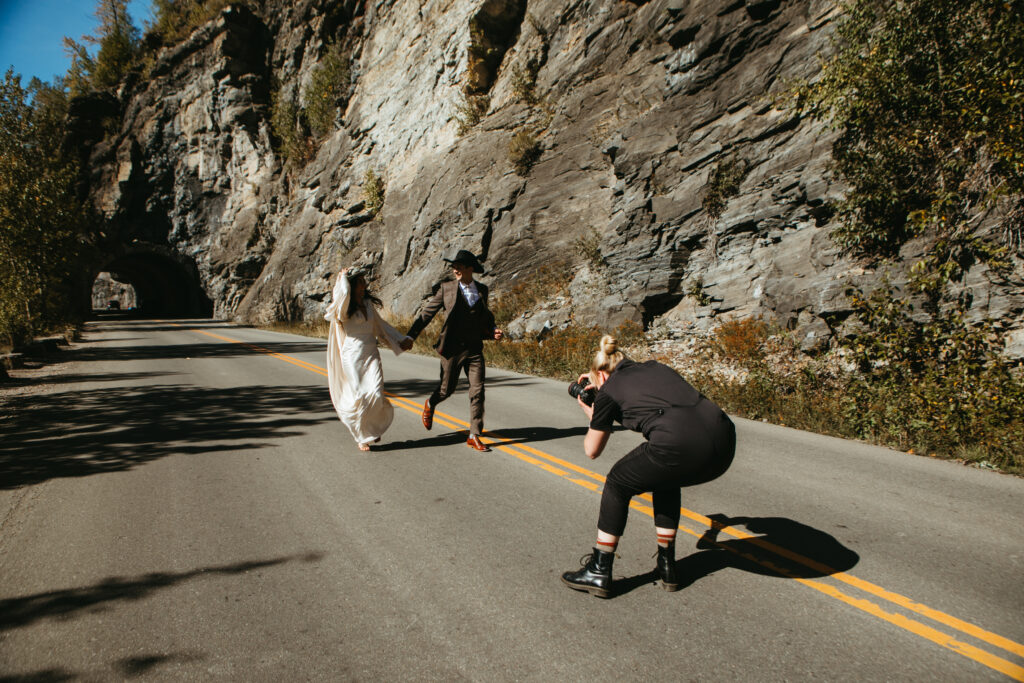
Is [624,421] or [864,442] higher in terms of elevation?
[624,421]

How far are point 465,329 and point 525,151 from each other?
61.0 feet

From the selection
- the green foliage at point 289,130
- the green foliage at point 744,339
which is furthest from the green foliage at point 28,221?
the green foliage at point 289,130

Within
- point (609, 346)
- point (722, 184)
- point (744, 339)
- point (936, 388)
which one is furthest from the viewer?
point (722, 184)

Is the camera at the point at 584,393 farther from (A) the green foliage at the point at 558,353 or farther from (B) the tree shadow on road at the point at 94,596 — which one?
(A) the green foliage at the point at 558,353

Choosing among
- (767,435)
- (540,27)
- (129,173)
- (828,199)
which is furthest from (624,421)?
(129,173)

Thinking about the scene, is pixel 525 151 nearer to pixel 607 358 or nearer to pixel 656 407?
pixel 607 358

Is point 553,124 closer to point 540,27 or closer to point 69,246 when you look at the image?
point 540,27

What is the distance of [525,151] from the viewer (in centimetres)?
2436

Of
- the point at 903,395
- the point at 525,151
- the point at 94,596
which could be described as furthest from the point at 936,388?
the point at 525,151

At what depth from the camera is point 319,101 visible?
139 feet

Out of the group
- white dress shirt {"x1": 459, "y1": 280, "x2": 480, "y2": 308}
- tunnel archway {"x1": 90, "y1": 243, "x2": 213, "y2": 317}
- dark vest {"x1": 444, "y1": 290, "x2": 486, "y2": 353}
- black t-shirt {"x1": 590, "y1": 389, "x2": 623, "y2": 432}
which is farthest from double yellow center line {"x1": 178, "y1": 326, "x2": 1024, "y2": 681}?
tunnel archway {"x1": 90, "y1": 243, "x2": 213, "y2": 317}

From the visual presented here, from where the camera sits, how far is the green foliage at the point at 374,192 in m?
34.4

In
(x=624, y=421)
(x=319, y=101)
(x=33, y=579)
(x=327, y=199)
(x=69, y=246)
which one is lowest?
(x=33, y=579)

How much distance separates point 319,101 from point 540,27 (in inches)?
841
